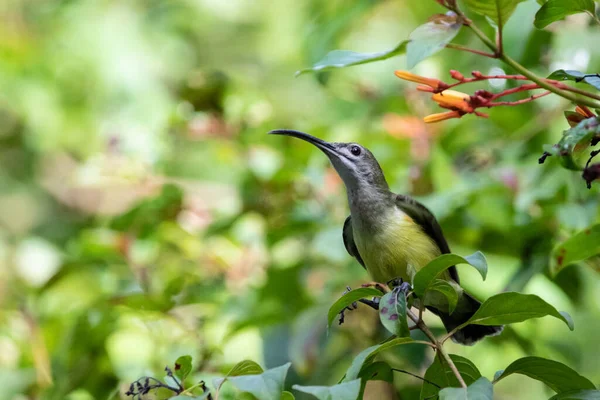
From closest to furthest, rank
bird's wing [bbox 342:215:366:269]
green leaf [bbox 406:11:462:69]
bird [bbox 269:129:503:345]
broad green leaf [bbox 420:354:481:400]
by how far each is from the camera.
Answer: green leaf [bbox 406:11:462:69] < broad green leaf [bbox 420:354:481:400] < bird [bbox 269:129:503:345] < bird's wing [bbox 342:215:366:269]

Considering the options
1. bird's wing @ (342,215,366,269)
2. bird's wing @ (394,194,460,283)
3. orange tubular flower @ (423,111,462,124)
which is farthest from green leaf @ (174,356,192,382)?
bird's wing @ (342,215,366,269)

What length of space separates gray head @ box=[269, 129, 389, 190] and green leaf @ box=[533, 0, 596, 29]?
182cm

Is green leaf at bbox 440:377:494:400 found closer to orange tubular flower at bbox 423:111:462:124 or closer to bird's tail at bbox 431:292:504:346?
orange tubular flower at bbox 423:111:462:124

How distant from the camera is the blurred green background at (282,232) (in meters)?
3.64

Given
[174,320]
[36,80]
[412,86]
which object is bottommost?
[174,320]

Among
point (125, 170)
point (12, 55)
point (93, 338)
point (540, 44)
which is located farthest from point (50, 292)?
point (12, 55)

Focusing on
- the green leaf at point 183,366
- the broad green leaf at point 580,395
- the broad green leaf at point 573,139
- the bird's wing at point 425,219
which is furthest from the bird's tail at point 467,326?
the broad green leaf at point 573,139

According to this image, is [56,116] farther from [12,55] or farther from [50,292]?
[50,292]

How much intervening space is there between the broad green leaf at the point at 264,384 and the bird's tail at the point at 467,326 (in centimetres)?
122

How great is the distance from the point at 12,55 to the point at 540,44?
5.78 metres

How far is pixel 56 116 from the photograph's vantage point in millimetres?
7152

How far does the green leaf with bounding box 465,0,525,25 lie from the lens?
1.96m

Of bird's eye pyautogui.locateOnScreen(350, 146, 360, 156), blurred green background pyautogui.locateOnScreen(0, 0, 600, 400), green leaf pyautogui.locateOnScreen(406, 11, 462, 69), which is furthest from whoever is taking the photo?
bird's eye pyautogui.locateOnScreen(350, 146, 360, 156)

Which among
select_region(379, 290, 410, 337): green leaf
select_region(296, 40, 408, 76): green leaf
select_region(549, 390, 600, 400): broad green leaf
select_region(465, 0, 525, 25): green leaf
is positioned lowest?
select_region(549, 390, 600, 400): broad green leaf
